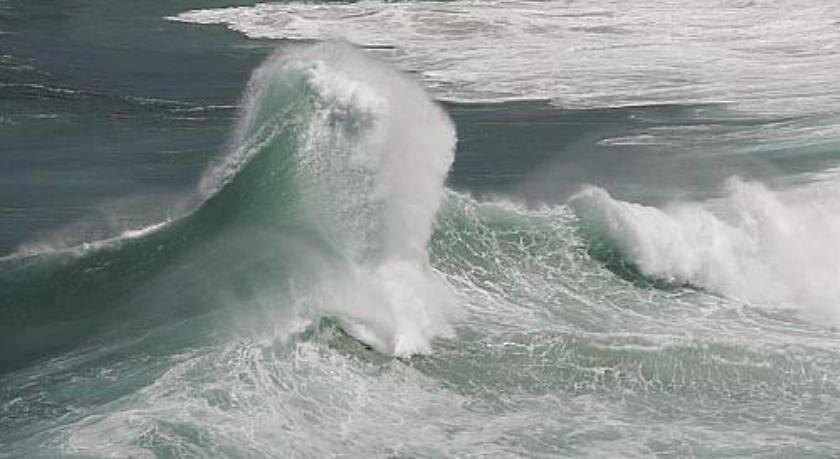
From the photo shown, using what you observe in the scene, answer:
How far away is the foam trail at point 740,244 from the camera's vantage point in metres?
18.5

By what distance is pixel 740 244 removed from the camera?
19.7 meters

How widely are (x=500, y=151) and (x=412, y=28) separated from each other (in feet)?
65.6

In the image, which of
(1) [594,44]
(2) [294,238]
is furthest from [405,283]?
(1) [594,44]

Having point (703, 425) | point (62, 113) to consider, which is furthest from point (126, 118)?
point (703, 425)

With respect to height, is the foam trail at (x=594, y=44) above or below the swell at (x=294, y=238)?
below

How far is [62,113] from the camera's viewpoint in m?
30.8

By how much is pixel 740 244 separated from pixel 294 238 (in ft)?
19.8

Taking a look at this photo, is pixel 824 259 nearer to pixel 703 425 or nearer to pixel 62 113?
pixel 703 425

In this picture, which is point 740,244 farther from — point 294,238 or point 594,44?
point 594,44

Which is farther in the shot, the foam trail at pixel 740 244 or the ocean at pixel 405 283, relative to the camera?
the foam trail at pixel 740 244

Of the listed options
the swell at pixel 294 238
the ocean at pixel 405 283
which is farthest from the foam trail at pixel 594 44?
the swell at pixel 294 238

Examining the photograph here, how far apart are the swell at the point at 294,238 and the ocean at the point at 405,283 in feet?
0.11

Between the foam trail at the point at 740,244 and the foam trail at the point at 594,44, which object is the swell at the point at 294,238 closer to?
the foam trail at the point at 740,244

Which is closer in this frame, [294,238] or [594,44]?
[294,238]
